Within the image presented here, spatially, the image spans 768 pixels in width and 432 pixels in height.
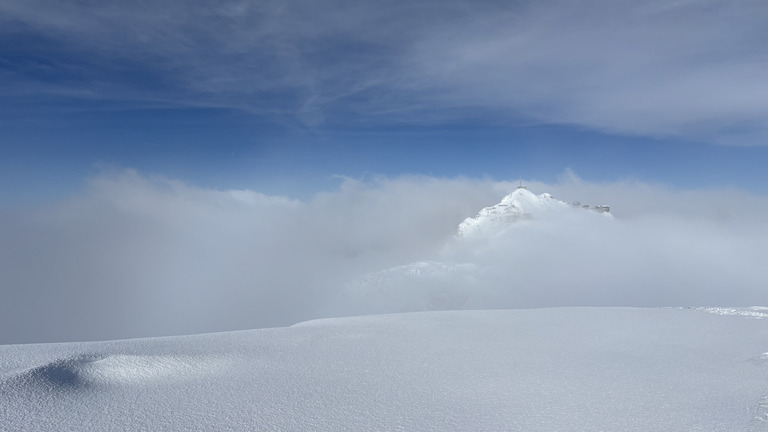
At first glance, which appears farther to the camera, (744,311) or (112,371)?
(744,311)

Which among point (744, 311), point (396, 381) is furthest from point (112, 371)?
point (744, 311)

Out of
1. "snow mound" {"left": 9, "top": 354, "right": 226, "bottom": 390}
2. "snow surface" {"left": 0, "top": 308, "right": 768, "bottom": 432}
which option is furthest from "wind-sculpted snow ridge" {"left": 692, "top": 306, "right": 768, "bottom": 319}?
"snow mound" {"left": 9, "top": 354, "right": 226, "bottom": 390}

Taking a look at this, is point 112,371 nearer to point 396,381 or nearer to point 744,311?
point 396,381

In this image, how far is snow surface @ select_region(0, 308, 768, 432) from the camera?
22.4 ft

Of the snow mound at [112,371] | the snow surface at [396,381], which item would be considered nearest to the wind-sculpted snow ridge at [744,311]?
the snow surface at [396,381]

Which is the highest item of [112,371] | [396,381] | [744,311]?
[112,371]

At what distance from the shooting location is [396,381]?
346 inches

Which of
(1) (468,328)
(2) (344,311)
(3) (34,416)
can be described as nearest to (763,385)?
(1) (468,328)

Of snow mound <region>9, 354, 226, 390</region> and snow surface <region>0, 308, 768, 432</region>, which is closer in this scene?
snow surface <region>0, 308, 768, 432</region>

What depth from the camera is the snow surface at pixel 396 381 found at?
22.4ft

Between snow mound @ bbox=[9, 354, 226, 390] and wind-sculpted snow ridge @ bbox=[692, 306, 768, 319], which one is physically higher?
snow mound @ bbox=[9, 354, 226, 390]

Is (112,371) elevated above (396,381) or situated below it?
above

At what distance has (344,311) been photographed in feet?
654

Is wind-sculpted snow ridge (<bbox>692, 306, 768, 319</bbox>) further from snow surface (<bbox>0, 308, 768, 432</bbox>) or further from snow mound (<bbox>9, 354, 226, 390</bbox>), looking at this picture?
snow mound (<bbox>9, 354, 226, 390</bbox>)
